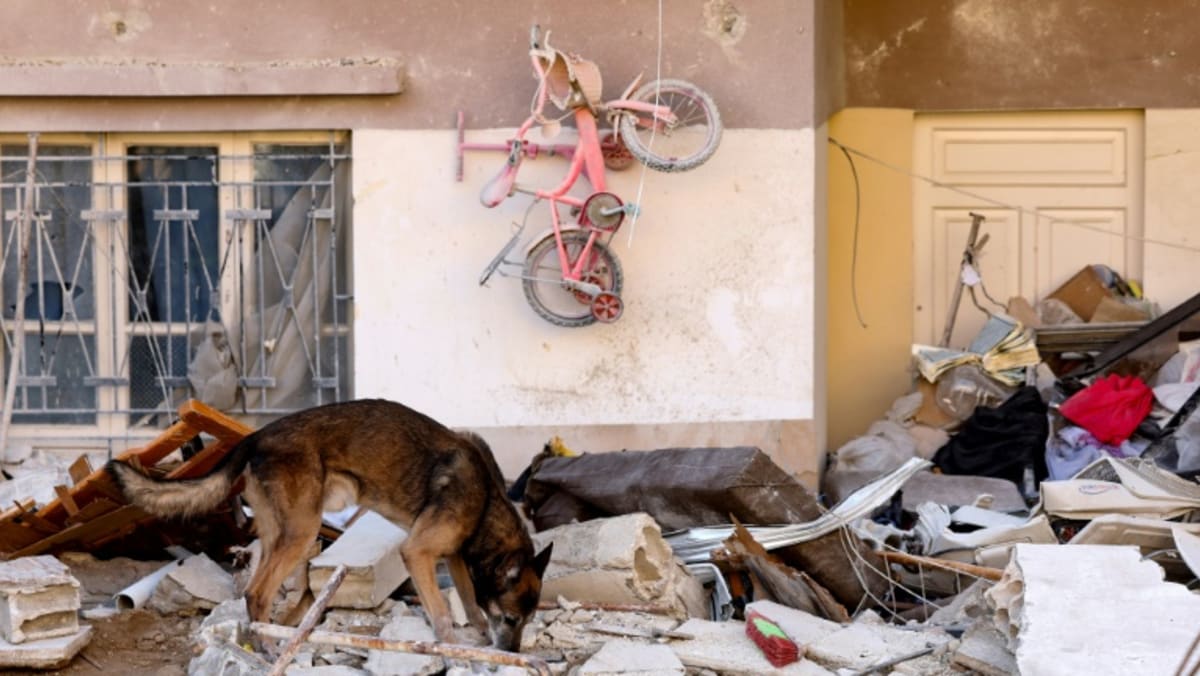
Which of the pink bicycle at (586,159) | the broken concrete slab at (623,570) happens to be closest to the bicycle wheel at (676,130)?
A: the pink bicycle at (586,159)

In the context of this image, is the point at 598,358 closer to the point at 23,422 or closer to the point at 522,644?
the point at 522,644

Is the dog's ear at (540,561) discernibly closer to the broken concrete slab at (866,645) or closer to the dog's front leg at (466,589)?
the dog's front leg at (466,589)

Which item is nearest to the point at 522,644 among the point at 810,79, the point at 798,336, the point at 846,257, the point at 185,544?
the point at 185,544

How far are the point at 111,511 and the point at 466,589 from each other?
2.03 meters

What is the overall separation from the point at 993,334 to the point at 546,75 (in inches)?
138

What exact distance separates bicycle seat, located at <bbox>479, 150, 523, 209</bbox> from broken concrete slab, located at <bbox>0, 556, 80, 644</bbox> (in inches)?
126

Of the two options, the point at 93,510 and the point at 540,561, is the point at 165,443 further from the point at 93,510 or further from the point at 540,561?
the point at 540,561

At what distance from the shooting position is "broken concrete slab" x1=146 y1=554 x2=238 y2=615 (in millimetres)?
8844

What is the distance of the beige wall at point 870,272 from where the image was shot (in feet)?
39.3

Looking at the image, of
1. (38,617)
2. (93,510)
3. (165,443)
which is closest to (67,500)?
(93,510)

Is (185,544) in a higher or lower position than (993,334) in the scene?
lower

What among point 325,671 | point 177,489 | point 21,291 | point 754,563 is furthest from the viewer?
point 21,291

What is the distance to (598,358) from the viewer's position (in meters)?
10.4

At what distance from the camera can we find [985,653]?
7.43 meters
